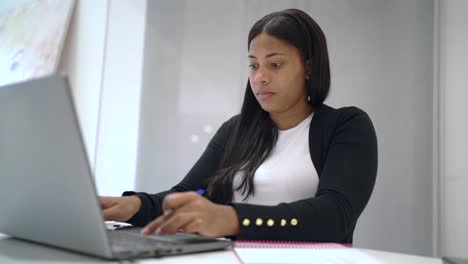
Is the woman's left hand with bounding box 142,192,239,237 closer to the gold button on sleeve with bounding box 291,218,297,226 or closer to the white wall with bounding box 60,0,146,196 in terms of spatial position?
the gold button on sleeve with bounding box 291,218,297,226

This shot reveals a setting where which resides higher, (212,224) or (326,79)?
(326,79)

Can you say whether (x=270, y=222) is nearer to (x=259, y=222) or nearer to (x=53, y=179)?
(x=259, y=222)

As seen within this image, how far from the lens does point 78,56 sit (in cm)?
240

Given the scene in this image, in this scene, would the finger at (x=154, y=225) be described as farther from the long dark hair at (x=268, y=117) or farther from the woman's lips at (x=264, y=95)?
the woman's lips at (x=264, y=95)

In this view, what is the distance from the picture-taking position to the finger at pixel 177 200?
1.87 ft

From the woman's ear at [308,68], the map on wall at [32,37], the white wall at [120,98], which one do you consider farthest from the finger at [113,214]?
the map on wall at [32,37]

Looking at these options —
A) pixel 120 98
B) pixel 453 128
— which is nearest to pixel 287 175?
pixel 453 128

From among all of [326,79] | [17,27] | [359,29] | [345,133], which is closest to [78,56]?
[17,27]

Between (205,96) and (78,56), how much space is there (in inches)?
35.5

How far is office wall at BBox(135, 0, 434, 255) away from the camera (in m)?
1.50

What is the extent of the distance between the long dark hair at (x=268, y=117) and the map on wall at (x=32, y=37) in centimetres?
162

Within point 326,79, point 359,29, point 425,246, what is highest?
point 359,29

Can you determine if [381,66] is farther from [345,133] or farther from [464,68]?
[345,133]

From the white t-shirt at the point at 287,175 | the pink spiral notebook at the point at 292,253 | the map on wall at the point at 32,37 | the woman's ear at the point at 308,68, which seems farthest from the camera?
the map on wall at the point at 32,37
